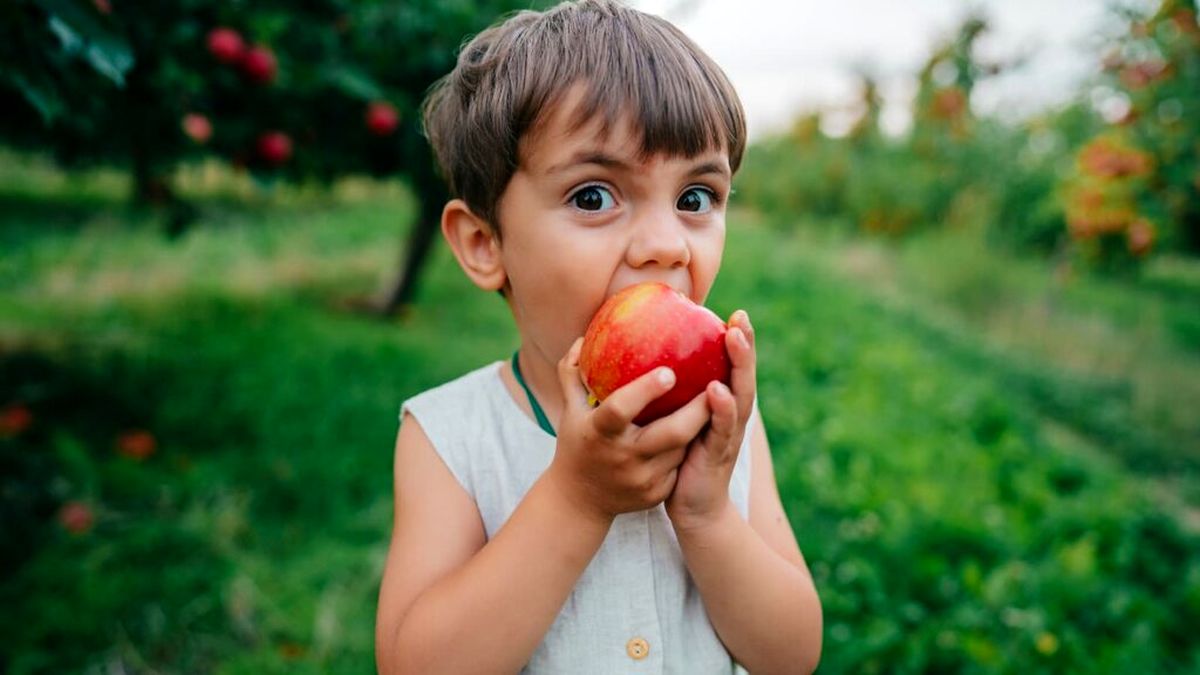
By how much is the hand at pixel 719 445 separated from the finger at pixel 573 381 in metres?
0.13

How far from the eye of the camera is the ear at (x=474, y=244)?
110 cm

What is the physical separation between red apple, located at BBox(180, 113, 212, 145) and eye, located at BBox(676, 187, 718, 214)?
1.90 metres

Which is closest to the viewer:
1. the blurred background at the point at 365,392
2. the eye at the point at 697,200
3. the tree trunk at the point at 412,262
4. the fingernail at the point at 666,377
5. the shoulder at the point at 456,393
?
the fingernail at the point at 666,377

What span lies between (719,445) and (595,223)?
0.92ft

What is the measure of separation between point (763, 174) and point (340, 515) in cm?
1501

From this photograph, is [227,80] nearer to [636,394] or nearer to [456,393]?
[456,393]

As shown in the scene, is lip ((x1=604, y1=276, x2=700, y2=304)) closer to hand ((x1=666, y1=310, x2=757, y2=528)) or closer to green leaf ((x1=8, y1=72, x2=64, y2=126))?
hand ((x1=666, y1=310, x2=757, y2=528))

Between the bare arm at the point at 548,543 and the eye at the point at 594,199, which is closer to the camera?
the bare arm at the point at 548,543

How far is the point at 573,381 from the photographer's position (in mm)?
900

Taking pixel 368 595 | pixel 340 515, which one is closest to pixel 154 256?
pixel 340 515

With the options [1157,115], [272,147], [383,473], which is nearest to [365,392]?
[383,473]

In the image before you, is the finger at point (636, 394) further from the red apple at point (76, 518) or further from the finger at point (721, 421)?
the red apple at point (76, 518)

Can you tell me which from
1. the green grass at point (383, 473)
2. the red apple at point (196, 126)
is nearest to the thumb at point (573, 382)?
the green grass at point (383, 473)

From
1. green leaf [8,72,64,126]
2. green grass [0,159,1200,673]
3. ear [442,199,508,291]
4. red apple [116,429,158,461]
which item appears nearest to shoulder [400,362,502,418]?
ear [442,199,508,291]
